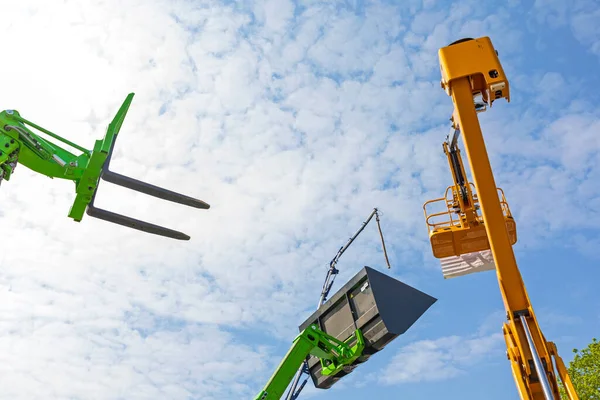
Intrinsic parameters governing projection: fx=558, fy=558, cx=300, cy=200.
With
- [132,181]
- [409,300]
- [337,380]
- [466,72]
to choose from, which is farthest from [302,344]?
[466,72]

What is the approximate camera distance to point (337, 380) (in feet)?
43.2

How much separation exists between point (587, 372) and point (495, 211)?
2292 centimetres

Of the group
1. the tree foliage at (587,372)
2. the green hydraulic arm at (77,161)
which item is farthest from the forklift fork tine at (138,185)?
the tree foliage at (587,372)

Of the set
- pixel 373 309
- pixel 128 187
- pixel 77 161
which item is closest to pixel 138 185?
pixel 128 187

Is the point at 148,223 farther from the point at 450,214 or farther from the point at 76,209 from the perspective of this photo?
the point at 450,214

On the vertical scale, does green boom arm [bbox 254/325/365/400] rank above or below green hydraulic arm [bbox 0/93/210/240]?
below

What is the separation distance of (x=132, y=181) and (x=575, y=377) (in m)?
26.1

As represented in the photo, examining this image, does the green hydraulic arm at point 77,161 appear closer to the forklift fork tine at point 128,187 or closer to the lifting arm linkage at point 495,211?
the forklift fork tine at point 128,187

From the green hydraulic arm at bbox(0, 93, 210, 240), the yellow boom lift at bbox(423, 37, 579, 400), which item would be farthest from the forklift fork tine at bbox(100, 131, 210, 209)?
the yellow boom lift at bbox(423, 37, 579, 400)

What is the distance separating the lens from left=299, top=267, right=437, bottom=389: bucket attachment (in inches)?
452

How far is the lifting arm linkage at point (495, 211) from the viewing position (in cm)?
761

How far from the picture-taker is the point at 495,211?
28.7 ft

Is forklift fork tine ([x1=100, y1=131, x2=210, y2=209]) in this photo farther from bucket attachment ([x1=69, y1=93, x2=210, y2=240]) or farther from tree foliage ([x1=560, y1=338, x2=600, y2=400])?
tree foliage ([x1=560, y1=338, x2=600, y2=400])

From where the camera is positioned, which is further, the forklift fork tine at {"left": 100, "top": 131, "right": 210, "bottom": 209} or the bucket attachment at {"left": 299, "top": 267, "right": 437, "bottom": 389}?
the bucket attachment at {"left": 299, "top": 267, "right": 437, "bottom": 389}
